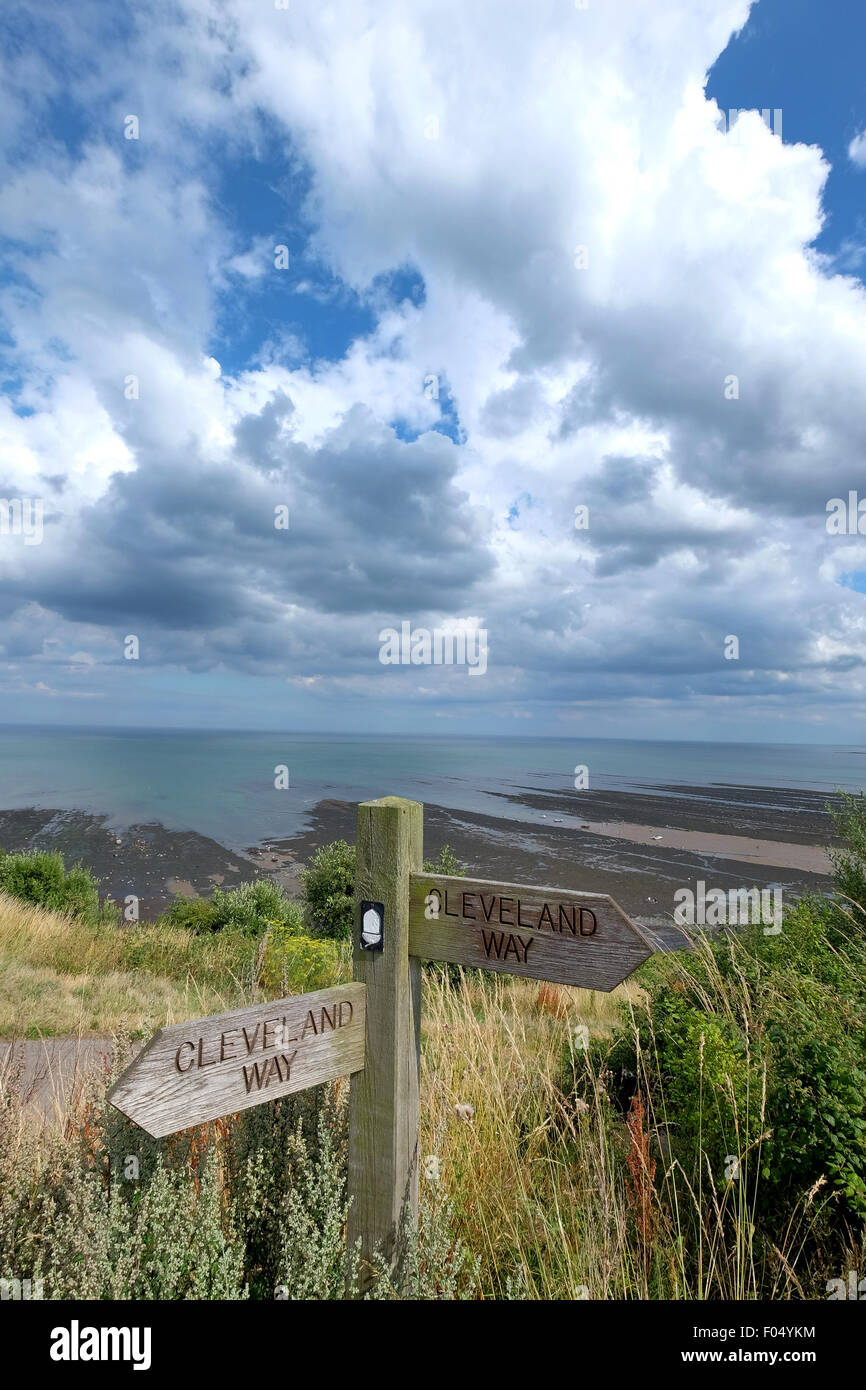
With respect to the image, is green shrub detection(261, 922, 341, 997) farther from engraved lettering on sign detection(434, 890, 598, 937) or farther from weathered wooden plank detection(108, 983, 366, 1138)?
engraved lettering on sign detection(434, 890, 598, 937)

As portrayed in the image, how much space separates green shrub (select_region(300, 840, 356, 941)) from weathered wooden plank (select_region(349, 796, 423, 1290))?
43.0 feet

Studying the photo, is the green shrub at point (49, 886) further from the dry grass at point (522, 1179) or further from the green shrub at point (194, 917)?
the dry grass at point (522, 1179)

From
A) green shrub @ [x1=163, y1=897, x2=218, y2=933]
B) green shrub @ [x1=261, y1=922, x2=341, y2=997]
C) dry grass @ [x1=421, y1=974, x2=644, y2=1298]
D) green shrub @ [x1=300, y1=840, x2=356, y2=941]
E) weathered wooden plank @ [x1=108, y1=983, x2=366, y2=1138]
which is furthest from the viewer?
green shrub @ [x1=300, y1=840, x2=356, y2=941]

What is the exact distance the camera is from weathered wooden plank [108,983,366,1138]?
1.64m

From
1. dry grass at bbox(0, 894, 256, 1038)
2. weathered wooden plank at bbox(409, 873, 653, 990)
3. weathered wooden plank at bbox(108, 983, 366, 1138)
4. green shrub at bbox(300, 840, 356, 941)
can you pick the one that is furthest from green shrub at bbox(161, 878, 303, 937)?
weathered wooden plank at bbox(409, 873, 653, 990)

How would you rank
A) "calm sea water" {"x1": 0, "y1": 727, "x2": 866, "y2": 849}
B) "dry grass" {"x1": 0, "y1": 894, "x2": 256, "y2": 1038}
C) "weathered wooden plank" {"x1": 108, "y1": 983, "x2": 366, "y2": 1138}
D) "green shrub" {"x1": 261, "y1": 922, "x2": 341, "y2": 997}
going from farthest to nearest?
"calm sea water" {"x1": 0, "y1": 727, "x2": 866, "y2": 849} < "green shrub" {"x1": 261, "y1": 922, "x2": 341, "y2": 997} < "dry grass" {"x1": 0, "y1": 894, "x2": 256, "y2": 1038} < "weathered wooden plank" {"x1": 108, "y1": 983, "x2": 366, "y2": 1138}

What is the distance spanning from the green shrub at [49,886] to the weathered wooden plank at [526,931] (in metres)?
13.0

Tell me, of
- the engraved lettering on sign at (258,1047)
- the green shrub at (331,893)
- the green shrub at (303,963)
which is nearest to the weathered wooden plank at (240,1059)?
the engraved lettering on sign at (258,1047)

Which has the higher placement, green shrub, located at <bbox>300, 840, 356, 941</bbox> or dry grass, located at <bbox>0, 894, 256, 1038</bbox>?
dry grass, located at <bbox>0, 894, 256, 1038</bbox>

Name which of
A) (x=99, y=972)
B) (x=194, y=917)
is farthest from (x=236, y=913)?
(x=99, y=972)

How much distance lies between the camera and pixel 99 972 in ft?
28.9
